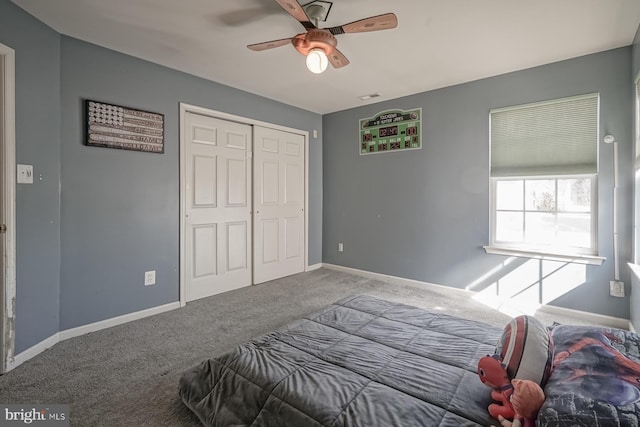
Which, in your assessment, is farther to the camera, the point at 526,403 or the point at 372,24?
the point at 372,24

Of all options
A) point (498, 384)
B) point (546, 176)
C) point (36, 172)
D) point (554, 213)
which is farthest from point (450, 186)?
point (36, 172)

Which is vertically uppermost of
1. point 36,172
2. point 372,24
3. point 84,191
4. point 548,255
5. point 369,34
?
point 369,34

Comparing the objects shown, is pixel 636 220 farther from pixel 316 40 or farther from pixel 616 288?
pixel 316 40

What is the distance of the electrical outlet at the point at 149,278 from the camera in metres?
3.04

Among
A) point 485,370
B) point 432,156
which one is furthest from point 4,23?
point 432,156

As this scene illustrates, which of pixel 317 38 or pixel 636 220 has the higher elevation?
pixel 317 38

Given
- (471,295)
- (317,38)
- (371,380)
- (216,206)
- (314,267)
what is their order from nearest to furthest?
(371,380)
(317,38)
(471,295)
(216,206)
(314,267)

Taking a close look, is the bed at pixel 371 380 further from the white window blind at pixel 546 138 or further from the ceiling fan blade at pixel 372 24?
the white window blind at pixel 546 138

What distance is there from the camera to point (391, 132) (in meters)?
4.23

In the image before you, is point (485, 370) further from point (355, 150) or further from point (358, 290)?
point (355, 150)

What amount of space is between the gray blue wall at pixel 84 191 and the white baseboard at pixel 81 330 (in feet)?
0.13

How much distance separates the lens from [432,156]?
3.86 m

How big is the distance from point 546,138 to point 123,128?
162 inches

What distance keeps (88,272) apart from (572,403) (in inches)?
129
